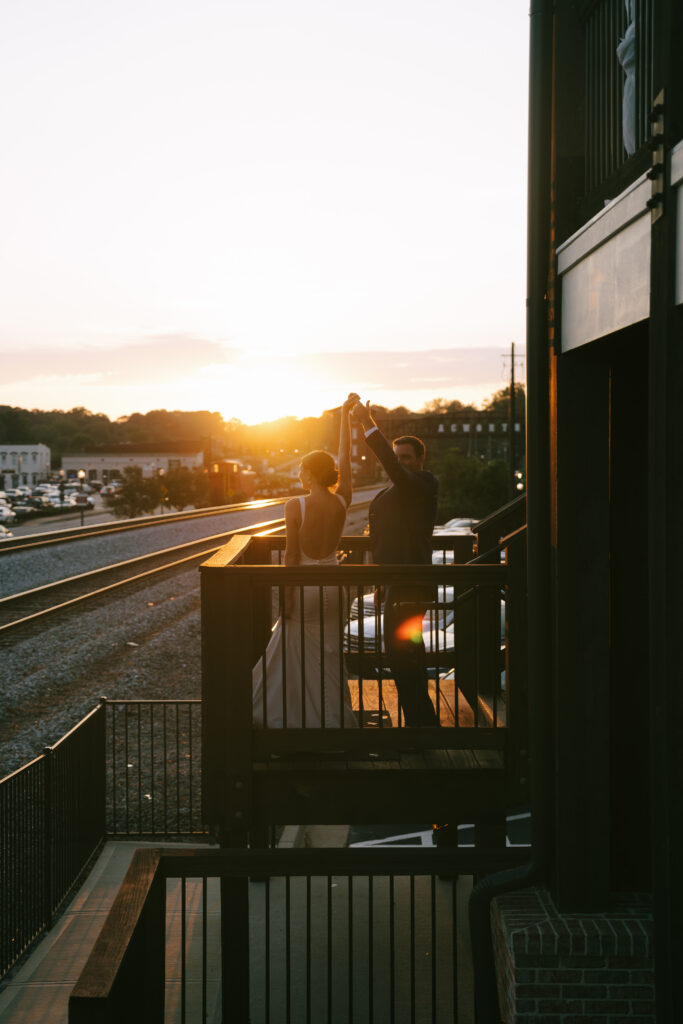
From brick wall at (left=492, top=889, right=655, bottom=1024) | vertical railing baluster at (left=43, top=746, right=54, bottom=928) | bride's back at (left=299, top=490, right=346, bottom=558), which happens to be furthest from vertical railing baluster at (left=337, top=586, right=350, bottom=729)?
vertical railing baluster at (left=43, top=746, right=54, bottom=928)

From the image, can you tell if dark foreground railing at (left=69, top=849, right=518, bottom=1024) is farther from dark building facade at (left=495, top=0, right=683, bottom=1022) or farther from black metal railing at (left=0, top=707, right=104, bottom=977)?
black metal railing at (left=0, top=707, right=104, bottom=977)

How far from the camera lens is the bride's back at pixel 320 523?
4.92 metres

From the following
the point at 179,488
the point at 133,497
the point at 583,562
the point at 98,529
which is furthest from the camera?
the point at 179,488

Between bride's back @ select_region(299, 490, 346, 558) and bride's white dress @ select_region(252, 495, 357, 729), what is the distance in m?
0.03

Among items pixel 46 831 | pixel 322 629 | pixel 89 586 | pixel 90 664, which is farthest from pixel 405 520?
pixel 89 586

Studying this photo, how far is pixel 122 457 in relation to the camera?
118 m

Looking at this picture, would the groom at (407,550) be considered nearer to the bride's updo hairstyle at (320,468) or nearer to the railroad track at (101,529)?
the bride's updo hairstyle at (320,468)

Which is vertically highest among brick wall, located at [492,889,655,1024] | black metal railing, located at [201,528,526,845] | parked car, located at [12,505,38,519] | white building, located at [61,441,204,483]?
white building, located at [61,441,204,483]

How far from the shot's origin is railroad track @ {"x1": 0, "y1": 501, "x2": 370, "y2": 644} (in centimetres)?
2036

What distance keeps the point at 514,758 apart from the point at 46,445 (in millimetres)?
109205

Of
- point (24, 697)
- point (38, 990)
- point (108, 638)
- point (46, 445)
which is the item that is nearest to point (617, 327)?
point (38, 990)

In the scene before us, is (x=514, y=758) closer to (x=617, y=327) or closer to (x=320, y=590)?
(x=320, y=590)

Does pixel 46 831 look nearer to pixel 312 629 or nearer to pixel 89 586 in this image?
pixel 312 629

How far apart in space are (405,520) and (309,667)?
Answer: 3.25 feet
